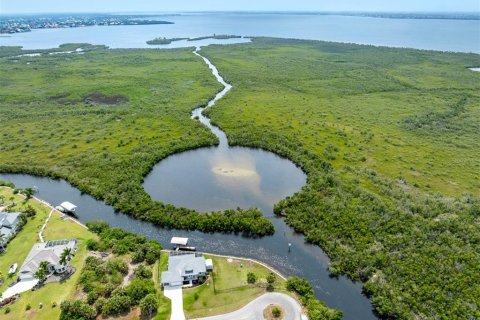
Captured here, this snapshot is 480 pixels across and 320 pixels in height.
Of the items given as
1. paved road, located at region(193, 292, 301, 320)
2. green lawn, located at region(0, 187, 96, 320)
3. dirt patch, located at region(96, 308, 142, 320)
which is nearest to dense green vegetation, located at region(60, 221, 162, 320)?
dirt patch, located at region(96, 308, 142, 320)

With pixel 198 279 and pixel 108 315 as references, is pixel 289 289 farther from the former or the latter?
pixel 108 315

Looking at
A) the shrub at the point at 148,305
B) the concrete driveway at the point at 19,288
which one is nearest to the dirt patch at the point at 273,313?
the shrub at the point at 148,305

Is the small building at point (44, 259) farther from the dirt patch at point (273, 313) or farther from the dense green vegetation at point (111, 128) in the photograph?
the dirt patch at point (273, 313)

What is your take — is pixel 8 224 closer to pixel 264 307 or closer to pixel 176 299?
pixel 176 299

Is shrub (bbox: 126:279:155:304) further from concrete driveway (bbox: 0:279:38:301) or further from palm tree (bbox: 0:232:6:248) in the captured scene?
palm tree (bbox: 0:232:6:248)

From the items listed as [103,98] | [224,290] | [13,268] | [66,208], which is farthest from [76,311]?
[103,98]
